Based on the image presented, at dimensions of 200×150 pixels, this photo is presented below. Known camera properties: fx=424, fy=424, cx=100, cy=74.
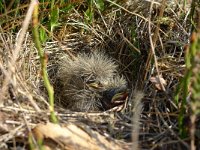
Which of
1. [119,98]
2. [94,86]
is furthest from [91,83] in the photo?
[119,98]

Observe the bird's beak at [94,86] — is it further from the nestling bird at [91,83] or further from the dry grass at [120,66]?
the dry grass at [120,66]

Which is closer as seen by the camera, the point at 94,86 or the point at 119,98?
the point at 119,98

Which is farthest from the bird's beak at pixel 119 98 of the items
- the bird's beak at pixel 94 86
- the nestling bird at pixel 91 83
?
the bird's beak at pixel 94 86

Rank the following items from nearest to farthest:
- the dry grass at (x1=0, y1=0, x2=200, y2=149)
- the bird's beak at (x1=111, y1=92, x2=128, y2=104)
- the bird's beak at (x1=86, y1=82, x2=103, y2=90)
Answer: the dry grass at (x1=0, y1=0, x2=200, y2=149)
the bird's beak at (x1=111, y1=92, x2=128, y2=104)
the bird's beak at (x1=86, y1=82, x2=103, y2=90)

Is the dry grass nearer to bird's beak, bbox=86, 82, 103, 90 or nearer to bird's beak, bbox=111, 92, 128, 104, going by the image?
bird's beak, bbox=111, 92, 128, 104

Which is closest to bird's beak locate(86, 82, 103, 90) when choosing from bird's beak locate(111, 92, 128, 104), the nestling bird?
the nestling bird

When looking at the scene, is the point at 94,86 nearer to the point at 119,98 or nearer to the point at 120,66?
the point at 119,98
